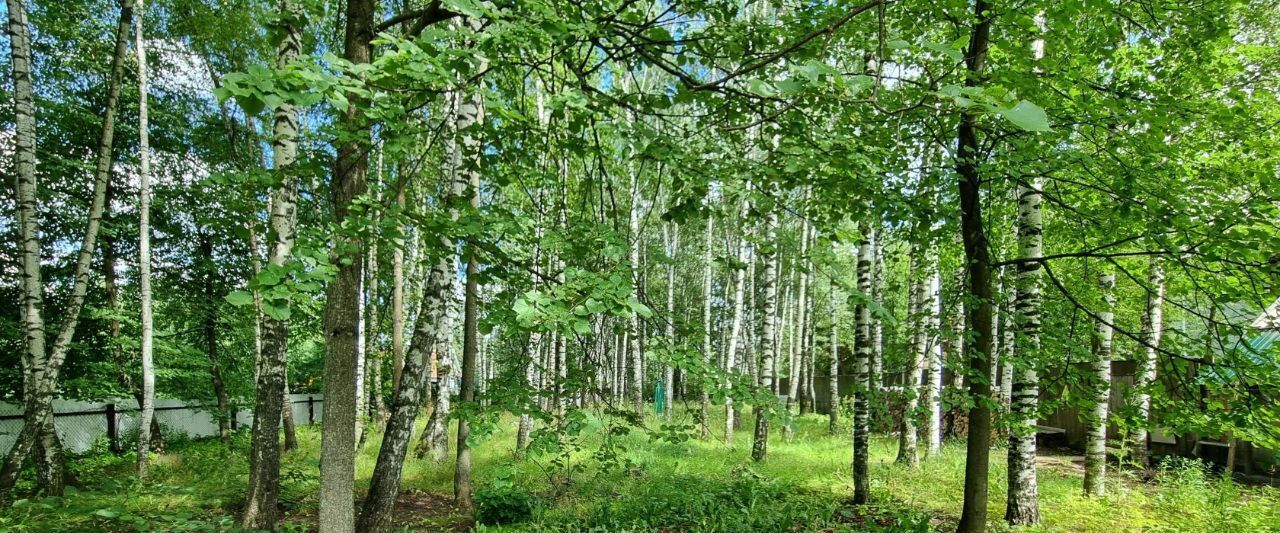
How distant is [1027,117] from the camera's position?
3.60 ft

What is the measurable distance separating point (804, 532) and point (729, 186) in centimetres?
439

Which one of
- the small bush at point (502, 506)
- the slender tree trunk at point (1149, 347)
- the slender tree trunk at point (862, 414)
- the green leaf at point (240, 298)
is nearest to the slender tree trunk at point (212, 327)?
the small bush at point (502, 506)

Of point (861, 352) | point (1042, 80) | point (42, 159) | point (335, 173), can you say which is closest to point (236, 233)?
point (335, 173)

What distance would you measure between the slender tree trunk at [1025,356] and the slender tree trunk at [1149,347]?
637mm

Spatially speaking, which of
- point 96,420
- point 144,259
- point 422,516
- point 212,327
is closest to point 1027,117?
point 422,516

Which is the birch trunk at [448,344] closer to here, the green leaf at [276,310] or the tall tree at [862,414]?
the green leaf at [276,310]

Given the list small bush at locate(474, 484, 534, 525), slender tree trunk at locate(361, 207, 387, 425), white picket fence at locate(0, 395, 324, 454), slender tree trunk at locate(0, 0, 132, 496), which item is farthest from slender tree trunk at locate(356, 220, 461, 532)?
white picket fence at locate(0, 395, 324, 454)

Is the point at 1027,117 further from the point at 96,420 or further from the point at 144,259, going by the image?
the point at 96,420

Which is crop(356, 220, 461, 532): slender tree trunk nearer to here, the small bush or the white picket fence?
the small bush

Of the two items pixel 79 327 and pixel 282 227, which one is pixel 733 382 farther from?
pixel 79 327

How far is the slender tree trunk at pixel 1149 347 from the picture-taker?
3.74 metres

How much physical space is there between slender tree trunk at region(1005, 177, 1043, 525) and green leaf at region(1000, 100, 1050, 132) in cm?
342

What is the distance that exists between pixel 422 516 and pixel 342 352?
16.3 ft

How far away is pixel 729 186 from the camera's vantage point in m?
3.24
